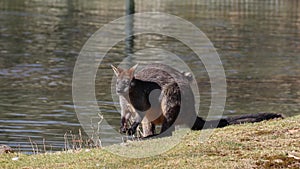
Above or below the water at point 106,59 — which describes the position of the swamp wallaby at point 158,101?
above

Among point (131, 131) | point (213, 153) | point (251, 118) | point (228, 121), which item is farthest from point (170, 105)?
point (213, 153)

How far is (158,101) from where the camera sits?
13.6 meters

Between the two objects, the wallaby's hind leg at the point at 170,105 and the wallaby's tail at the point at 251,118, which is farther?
the wallaby's tail at the point at 251,118

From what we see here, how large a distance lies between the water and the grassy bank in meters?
4.74

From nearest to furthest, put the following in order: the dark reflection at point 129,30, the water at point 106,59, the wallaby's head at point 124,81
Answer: the wallaby's head at point 124,81 < the water at point 106,59 < the dark reflection at point 129,30

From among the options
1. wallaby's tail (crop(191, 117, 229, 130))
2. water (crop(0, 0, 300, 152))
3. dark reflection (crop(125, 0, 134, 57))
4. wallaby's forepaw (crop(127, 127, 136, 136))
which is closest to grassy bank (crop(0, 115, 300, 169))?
wallaby's tail (crop(191, 117, 229, 130))

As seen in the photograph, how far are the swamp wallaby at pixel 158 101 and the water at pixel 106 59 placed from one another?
3422 mm

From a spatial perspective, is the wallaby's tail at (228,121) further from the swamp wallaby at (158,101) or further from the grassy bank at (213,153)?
the grassy bank at (213,153)

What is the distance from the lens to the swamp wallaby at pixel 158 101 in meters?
13.5

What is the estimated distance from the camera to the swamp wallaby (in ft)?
44.3

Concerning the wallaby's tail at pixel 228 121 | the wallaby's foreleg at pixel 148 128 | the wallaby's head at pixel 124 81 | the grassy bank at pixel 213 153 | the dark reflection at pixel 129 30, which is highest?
the wallaby's head at pixel 124 81

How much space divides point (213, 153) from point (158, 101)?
2655mm

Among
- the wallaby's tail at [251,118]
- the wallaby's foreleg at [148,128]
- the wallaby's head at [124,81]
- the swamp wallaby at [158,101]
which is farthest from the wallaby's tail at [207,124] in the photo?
the wallaby's head at [124,81]

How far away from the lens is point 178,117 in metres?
13.6
